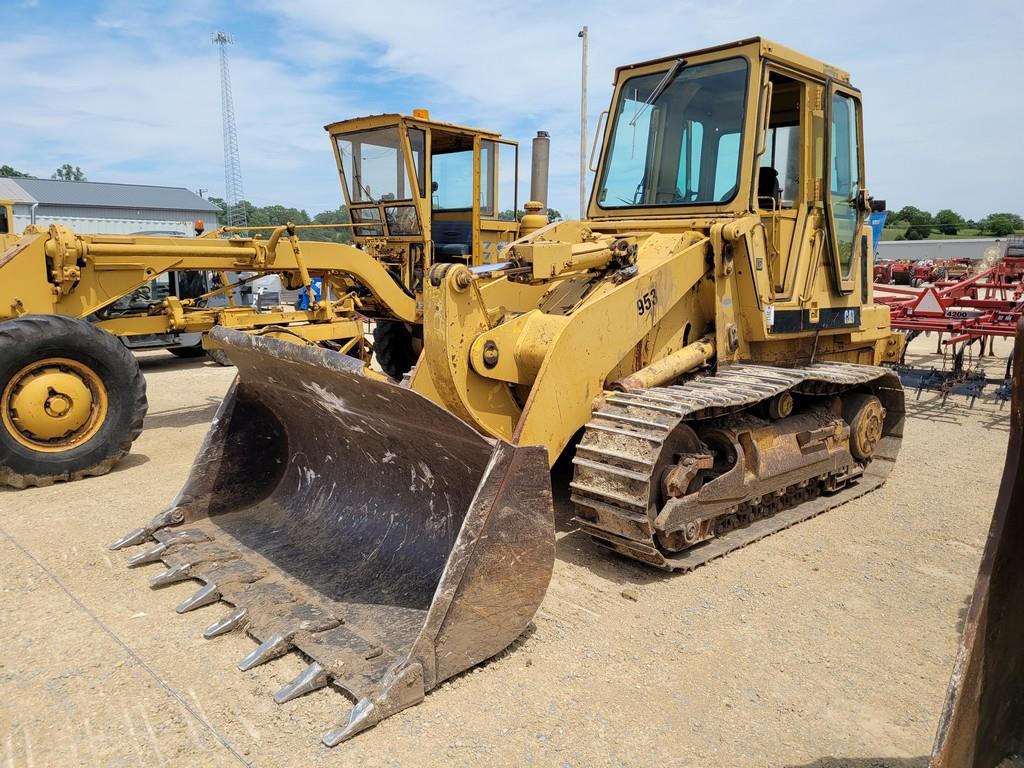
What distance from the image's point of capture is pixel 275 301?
2123 centimetres

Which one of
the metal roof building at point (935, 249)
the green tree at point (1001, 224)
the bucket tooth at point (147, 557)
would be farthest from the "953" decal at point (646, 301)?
the green tree at point (1001, 224)

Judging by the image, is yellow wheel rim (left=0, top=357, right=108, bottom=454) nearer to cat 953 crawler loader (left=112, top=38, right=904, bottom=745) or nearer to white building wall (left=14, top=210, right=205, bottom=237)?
cat 953 crawler loader (left=112, top=38, right=904, bottom=745)

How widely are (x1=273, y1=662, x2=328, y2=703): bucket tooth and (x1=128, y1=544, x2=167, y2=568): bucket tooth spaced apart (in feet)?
5.26

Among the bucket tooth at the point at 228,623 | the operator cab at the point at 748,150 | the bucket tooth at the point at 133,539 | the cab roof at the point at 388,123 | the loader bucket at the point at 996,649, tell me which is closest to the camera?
the loader bucket at the point at 996,649

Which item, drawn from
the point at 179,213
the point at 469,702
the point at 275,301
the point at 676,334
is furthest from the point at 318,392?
the point at 179,213

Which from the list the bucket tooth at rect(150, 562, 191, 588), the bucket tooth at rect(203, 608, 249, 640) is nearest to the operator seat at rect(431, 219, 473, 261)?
the bucket tooth at rect(150, 562, 191, 588)

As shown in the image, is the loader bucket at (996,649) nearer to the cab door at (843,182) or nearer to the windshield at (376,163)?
the cab door at (843,182)

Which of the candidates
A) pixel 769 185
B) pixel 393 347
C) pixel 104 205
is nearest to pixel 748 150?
pixel 769 185

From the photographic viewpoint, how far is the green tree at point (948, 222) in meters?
49.5

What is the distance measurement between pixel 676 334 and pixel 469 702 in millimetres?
2954

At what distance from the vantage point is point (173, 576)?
3.99 m

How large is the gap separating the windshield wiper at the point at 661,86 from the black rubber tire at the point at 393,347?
4.38 meters

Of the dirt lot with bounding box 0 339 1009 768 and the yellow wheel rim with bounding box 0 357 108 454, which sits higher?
the yellow wheel rim with bounding box 0 357 108 454

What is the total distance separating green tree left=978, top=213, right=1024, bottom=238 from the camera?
45.5 meters
